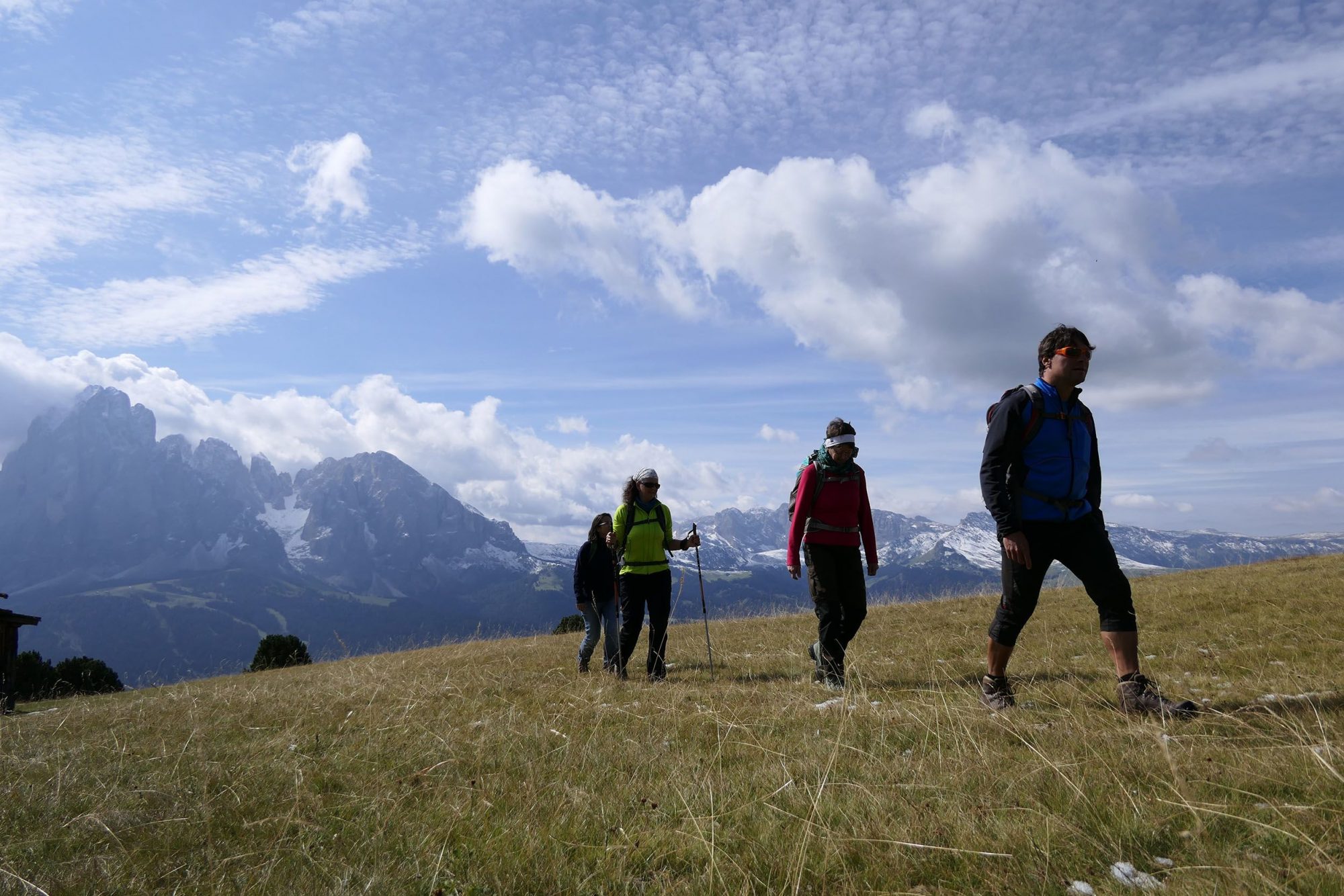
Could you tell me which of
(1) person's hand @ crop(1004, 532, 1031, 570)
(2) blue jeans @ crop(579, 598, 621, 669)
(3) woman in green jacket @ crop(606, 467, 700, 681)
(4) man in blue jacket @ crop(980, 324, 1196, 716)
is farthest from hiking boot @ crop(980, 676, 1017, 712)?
(2) blue jeans @ crop(579, 598, 621, 669)

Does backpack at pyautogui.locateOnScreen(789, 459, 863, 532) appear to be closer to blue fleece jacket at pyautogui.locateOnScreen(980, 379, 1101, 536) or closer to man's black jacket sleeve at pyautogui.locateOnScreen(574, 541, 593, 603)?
blue fleece jacket at pyautogui.locateOnScreen(980, 379, 1101, 536)

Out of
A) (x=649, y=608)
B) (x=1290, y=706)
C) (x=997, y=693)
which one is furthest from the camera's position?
(x=649, y=608)

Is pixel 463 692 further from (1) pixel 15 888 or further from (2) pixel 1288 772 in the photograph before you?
(2) pixel 1288 772

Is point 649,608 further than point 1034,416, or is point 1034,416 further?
point 649,608

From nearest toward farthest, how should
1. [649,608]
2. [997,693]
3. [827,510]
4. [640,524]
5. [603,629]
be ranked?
1. [997,693]
2. [827,510]
3. [649,608]
4. [640,524]
5. [603,629]

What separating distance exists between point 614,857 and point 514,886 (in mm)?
455

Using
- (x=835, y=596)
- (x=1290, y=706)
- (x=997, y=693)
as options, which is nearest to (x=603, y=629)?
(x=835, y=596)

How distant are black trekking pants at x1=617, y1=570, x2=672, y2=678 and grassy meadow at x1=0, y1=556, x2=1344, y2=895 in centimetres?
218

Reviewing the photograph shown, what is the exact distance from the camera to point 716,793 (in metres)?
3.87

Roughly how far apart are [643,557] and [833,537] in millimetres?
2895

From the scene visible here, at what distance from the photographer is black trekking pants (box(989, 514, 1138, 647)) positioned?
5.73 metres

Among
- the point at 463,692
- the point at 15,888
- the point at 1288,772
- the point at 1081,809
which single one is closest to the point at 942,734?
the point at 1081,809

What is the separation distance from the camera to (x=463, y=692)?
8164mm

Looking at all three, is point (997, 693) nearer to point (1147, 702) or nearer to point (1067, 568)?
point (1147, 702)
